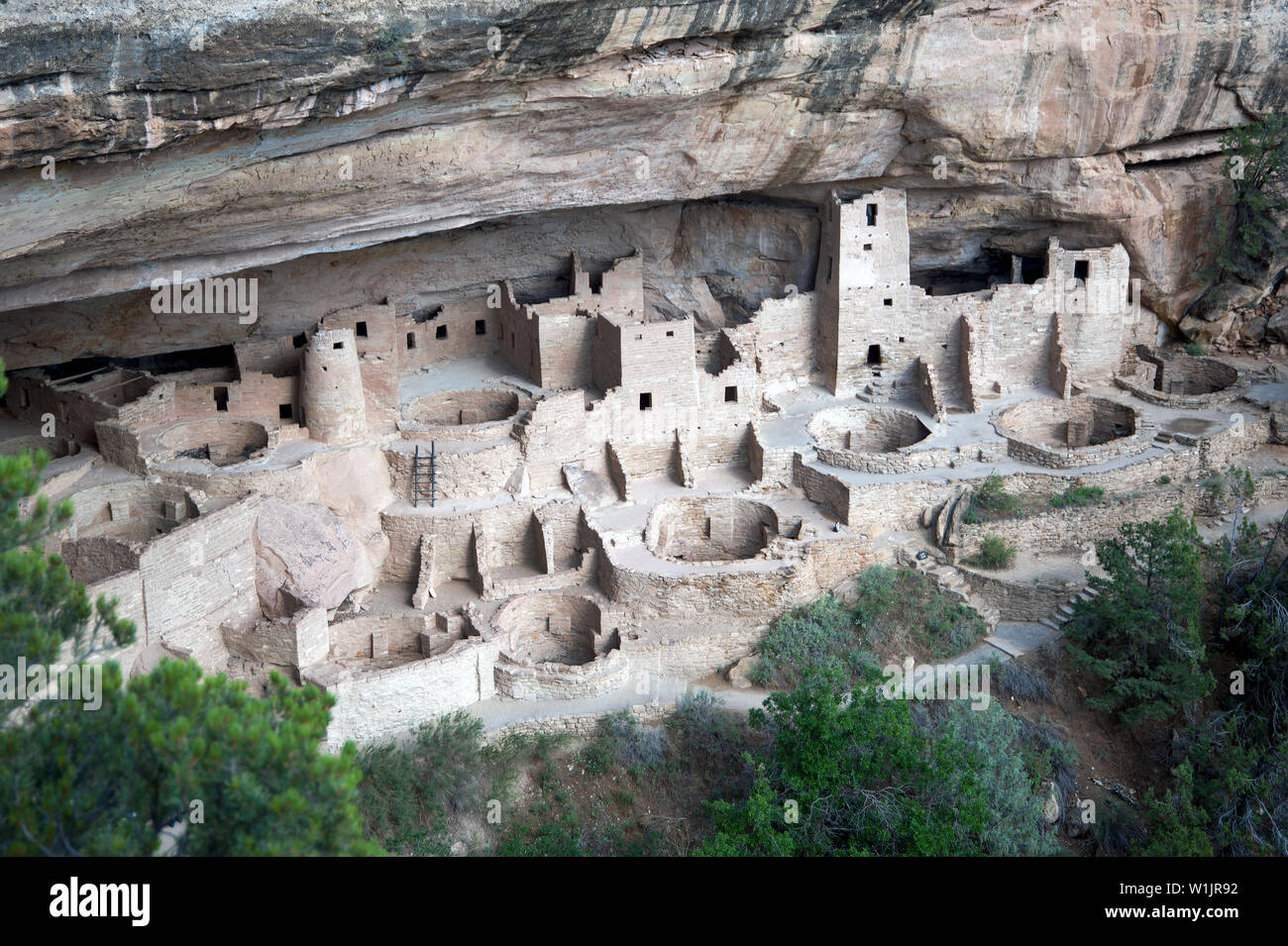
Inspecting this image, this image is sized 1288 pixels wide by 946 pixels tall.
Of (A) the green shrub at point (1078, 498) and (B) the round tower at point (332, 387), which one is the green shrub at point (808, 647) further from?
(B) the round tower at point (332, 387)

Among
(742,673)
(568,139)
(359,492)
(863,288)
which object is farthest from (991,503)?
(359,492)

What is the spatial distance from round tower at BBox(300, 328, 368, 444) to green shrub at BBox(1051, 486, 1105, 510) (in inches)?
394

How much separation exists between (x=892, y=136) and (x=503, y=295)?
6633 millimetres

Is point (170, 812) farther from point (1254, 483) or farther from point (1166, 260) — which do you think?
point (1166, 260)

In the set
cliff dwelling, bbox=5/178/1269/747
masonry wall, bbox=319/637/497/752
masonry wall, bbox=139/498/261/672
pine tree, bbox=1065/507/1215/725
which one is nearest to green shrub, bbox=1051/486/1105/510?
cliff dwelling, bbox=5/178/1269/747

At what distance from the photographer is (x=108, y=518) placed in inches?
719

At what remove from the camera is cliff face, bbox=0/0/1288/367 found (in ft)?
44.1

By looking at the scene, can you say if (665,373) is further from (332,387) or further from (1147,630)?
(1147,630)

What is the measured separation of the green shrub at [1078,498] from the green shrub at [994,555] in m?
1.00

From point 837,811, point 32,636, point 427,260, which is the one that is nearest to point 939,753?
point 837,811

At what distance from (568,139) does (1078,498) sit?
8757mm

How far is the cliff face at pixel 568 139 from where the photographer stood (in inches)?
530

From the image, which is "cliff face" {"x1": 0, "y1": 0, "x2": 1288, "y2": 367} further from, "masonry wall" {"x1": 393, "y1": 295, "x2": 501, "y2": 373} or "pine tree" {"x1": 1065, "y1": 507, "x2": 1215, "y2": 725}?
"pine tree" {"x1": 1065, "y1": 507, "x2": 1215, "y2": 725}

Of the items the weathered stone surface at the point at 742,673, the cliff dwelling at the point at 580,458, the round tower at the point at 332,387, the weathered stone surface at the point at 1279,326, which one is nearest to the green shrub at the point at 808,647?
the weathered stone surface at the point at 742,673
